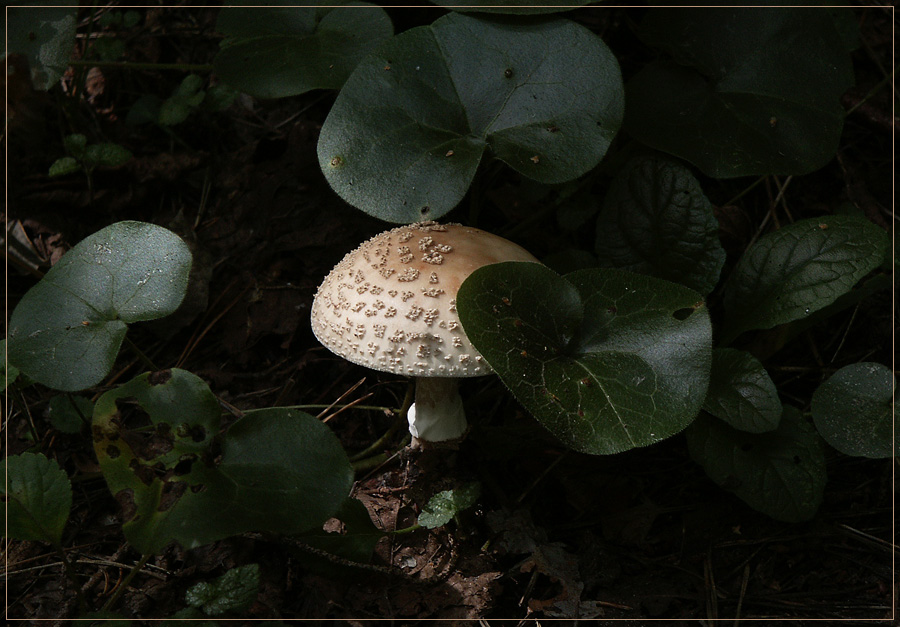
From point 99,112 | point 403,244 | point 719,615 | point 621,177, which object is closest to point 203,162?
point 99,112

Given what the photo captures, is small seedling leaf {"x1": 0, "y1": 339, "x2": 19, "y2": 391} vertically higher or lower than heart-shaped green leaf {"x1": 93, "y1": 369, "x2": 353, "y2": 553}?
lower

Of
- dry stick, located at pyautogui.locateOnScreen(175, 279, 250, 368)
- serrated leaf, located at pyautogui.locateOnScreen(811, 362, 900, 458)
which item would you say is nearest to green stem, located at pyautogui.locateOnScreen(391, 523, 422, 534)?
dry stick, located at pyautogui.locateOnScreen(175, 279, 250, 368)

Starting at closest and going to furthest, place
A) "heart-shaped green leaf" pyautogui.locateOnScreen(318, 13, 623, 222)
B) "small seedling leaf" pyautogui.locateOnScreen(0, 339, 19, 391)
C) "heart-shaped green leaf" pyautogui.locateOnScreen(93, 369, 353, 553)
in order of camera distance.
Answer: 1. "heart-shaped green leaf" pyautogui.locateOnScreen(93, 369, 353, 553)
2. "heart-shaped green leaf" pyautogui.locateOnScreen(318, 13, 623, 222)
3. "small seedling leaf" pyautogui.locateOnScreen(0, 339, 19, 391)

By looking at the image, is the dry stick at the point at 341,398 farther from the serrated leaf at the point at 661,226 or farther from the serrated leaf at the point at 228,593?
the serrated leaf at the point at 661,226

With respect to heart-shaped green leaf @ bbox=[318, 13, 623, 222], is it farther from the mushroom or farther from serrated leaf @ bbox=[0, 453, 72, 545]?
serrated leaf @ bbox=[0, 453, 72, 545]

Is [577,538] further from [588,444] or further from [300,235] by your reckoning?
[300,235]

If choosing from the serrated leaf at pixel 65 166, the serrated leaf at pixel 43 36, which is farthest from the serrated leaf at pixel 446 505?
the serrated leaf at pixel 65 166

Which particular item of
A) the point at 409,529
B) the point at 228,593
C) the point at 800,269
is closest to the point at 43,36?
the point at 228,593
